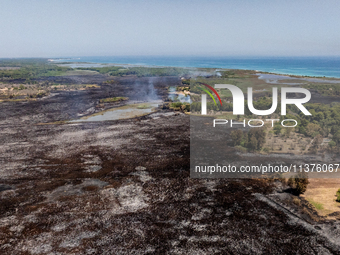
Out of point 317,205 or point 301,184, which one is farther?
point 301,184

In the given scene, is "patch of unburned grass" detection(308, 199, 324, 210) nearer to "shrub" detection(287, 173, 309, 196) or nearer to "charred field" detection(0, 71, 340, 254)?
"charred field" detection(0, 71, 340, 254)

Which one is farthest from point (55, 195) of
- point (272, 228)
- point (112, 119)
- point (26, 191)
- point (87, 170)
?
point (112, 119)

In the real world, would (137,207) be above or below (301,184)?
below

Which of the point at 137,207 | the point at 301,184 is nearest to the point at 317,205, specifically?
the point at 301,184

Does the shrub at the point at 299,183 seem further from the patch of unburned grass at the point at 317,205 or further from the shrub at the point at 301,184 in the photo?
the patch of unburned grass at the point at 317,205

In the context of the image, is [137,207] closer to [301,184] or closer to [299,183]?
[299,183]

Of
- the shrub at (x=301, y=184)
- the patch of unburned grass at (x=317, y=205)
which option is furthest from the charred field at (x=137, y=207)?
the shrub at (x=301, y=184)

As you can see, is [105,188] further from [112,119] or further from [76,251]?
[112,119]

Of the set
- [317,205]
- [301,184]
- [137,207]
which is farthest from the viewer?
[301,184]

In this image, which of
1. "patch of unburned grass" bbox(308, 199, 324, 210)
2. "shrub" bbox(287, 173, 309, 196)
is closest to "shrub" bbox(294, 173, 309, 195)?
"shrub" bbox(287, 173, 309, 196)

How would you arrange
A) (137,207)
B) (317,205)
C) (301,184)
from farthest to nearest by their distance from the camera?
(301,184) < (137,207) < (317,205)
